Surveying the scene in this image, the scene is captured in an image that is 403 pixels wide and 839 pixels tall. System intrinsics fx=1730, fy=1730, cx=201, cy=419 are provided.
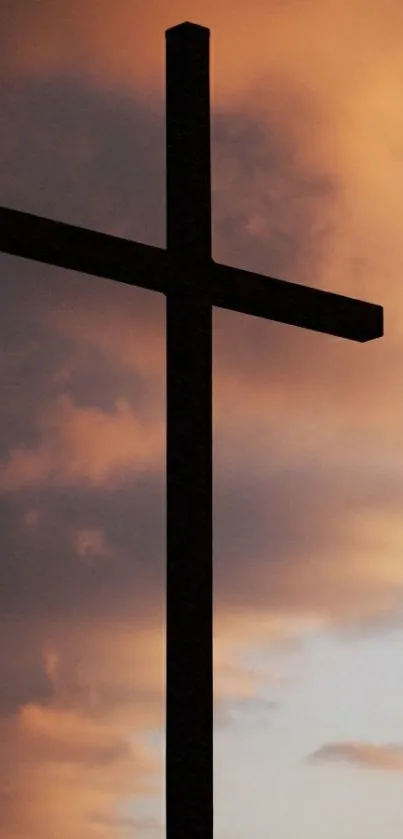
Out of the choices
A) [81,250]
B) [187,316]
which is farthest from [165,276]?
[81,250]

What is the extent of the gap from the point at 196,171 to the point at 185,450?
1.18 meters

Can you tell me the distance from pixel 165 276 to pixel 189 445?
0.70 metres

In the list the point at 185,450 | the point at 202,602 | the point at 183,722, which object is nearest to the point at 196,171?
the point at 185,450

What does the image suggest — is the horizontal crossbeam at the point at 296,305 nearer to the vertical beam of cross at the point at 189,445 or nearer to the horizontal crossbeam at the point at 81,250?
the vertical beam of cross at the point at 189,445

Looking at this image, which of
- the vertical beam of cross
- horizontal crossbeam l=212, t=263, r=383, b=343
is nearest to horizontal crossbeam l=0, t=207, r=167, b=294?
the vertical beam of cross

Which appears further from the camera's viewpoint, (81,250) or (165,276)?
(165,276)

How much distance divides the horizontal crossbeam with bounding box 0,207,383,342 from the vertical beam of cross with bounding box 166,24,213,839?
97mm

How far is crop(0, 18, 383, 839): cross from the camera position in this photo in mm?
6082

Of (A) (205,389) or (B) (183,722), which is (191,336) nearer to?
(A) (205,389)

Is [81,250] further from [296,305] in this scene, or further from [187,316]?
[296,305]

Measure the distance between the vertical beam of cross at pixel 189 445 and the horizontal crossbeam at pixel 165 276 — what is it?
0.10 meters

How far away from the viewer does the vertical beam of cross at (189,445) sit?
607cm

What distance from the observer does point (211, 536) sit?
20.8 ft

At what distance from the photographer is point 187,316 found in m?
6.59
